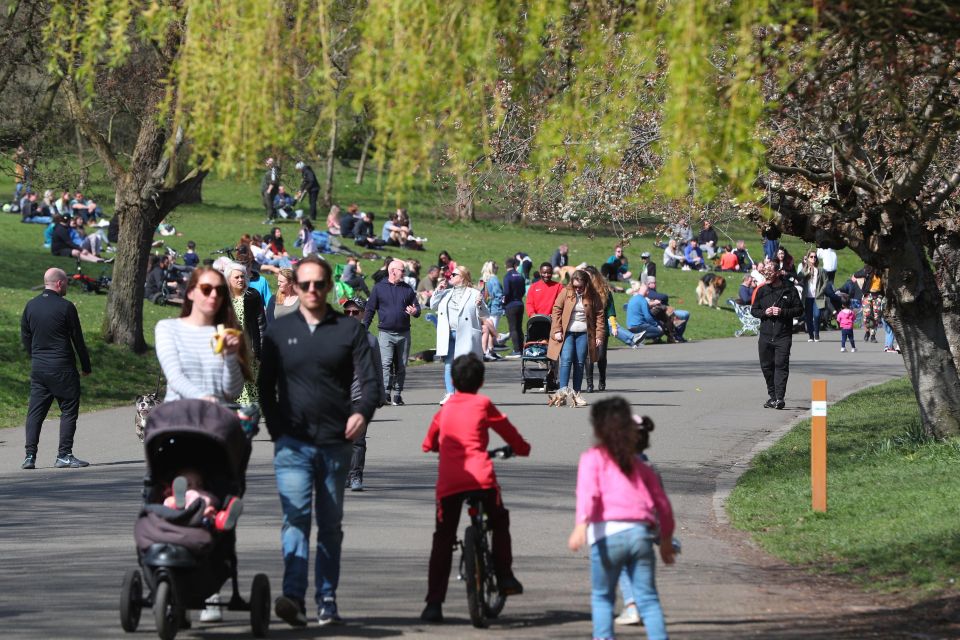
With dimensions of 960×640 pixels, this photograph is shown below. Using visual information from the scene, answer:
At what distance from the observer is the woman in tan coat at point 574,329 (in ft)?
69.6

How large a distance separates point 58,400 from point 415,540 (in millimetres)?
5733

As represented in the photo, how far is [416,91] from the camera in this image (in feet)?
25.6

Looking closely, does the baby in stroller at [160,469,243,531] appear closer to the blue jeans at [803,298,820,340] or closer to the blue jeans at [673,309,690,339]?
the blue jeans at [673,309,690,339]

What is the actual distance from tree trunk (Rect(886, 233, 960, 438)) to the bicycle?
9011 mm

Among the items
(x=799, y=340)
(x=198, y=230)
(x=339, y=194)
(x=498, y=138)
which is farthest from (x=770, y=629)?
(x=339, y=194)

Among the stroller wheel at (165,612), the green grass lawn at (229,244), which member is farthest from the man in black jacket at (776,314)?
the stroller wheel at (165,612)

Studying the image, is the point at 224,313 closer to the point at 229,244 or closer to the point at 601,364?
the point at 601,364

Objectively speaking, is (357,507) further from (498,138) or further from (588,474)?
(588,474)

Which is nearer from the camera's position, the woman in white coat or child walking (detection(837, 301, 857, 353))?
the woman in white coat

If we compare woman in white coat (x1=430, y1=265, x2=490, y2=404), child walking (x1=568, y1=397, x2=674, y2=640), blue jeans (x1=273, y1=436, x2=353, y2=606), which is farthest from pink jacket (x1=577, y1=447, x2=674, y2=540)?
woman in white coat (x1=430, y1=265, x2=490, y2=404)

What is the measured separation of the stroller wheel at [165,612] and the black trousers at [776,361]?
47.0ft

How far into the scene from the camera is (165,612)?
7.32 meters

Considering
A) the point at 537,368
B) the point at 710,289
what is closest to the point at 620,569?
the point at 537,368

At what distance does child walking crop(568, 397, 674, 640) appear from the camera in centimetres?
703
